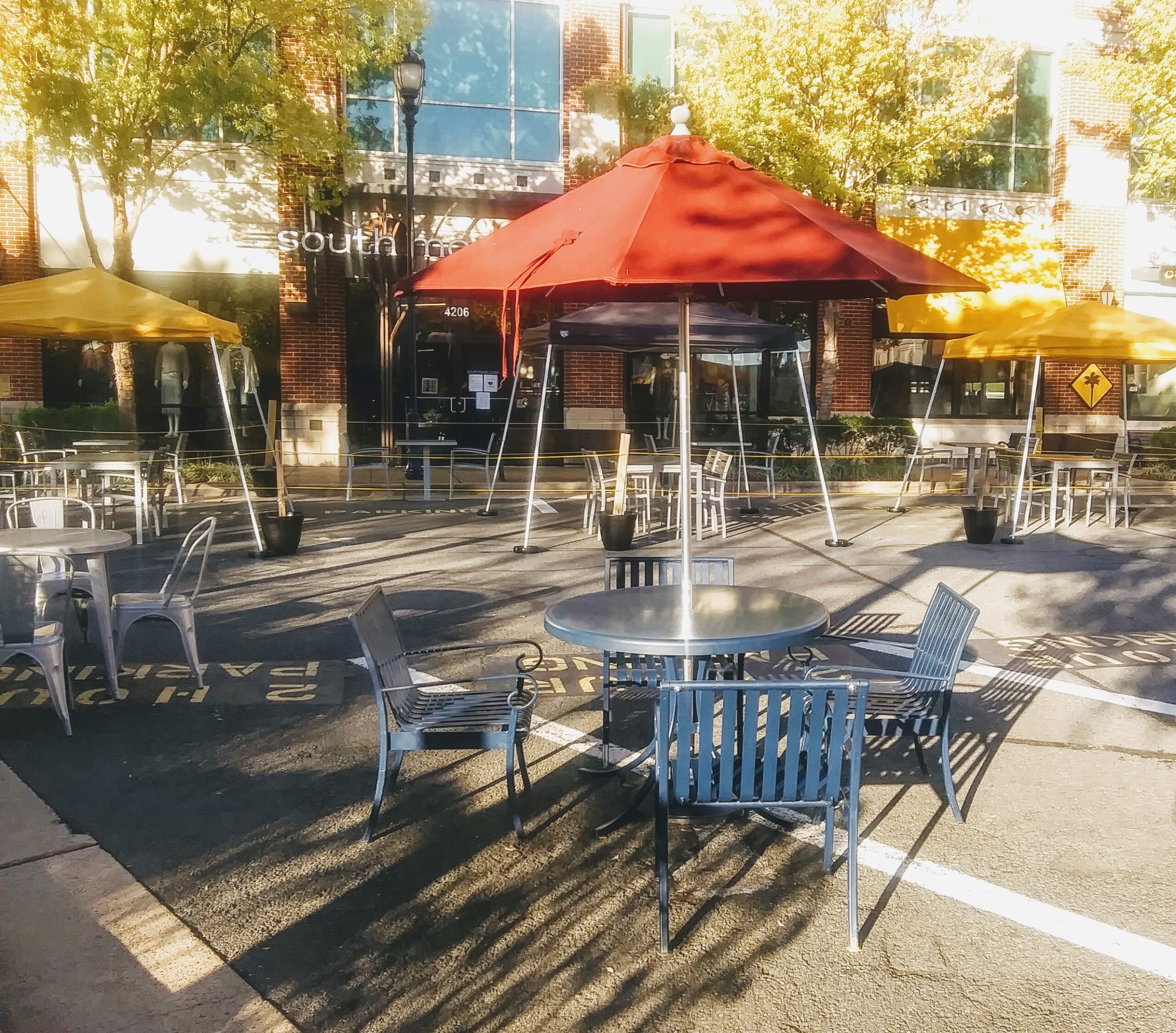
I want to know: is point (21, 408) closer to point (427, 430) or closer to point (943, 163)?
point (427, 430)

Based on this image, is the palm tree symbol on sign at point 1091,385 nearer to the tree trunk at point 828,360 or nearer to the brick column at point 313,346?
the tree trunk at point 828,360

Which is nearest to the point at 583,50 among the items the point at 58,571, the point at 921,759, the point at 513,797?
the point at 58,571

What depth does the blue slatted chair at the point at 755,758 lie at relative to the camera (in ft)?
12.5

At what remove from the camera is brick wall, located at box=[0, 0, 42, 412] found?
19.4 metres

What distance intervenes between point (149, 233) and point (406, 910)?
18596 millimetres

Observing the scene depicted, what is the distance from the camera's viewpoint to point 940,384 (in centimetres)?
2428

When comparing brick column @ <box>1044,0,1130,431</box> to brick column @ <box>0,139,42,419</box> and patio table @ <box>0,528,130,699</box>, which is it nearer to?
brick column @ <box>0,139,42,419</box>

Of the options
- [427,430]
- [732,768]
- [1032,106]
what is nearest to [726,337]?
[427,430]

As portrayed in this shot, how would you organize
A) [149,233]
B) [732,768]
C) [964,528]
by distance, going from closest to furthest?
[732,768]
[964,528]
[149,233]

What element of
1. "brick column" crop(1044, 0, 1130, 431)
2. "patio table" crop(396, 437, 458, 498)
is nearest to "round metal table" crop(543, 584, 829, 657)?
"patio table" crop(396, 437, 458, 498)

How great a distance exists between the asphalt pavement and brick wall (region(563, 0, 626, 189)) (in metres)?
15.5

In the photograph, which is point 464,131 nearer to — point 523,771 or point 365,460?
point 365,460

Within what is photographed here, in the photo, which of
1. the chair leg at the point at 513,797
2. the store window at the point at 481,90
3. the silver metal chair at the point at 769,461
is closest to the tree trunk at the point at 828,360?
the silver metal chair at the point at 769,461

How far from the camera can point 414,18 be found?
1877 centimetres
